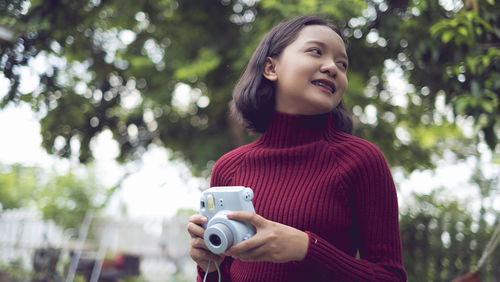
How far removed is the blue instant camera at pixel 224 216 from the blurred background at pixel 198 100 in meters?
1.75

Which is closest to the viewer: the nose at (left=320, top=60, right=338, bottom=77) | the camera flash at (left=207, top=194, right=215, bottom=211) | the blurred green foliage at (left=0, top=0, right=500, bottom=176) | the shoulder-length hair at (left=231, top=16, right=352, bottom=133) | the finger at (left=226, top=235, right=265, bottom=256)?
the finger at (left=226, top=235, right=265, bottom=256)

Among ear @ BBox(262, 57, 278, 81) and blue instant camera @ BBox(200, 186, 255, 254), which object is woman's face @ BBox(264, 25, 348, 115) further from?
blue instant camera @ BBox(200, 186, 255, 254)

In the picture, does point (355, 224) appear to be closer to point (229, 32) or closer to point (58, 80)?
point (58, 80)

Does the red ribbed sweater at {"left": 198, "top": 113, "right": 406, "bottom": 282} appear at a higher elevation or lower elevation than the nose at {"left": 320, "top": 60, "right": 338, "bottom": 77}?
lower

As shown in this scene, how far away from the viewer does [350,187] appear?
2.99 ft

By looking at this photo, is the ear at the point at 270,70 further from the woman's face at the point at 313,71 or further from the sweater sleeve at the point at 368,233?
the sweater sleeve at the point at 368,233

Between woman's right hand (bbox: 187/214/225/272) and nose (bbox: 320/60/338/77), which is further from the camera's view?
nose (bbox: 320/60/338/77)

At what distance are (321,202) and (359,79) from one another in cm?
320

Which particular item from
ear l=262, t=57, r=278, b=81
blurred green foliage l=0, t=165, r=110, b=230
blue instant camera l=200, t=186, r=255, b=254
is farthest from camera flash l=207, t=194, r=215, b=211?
blurred green foliage l=0, t=165, r=110, b=230

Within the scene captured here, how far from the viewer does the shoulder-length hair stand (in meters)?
1.08

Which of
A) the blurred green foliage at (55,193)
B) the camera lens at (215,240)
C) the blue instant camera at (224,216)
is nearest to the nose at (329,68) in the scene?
the blue instant camera at (224,216)

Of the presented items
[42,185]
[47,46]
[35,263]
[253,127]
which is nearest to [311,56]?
[253,127]

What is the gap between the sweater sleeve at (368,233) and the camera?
31.9 inches

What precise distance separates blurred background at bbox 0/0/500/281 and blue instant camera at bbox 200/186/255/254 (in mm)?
1751
